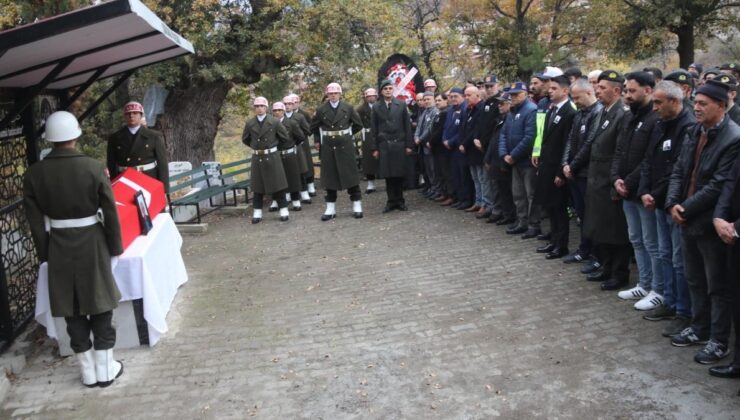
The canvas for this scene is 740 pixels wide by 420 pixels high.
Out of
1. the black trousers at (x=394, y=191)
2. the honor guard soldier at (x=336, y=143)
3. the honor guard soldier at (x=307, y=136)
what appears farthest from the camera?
the honor guard soldier at (x=307, y=136)

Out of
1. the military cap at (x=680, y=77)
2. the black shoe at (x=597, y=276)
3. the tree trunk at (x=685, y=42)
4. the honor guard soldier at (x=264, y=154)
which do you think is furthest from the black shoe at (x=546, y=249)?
the tree trunk at (x=685, y=42)

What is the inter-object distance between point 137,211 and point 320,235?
3.59 metres

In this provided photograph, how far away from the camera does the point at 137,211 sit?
18.2 feet

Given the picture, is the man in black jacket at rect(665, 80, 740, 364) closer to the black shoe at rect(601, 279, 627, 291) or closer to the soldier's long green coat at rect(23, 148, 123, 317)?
the black shoe at rect(601, 279, 627, 291)

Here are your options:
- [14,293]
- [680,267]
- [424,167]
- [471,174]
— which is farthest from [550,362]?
[424,167]

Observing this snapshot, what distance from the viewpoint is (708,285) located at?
4184 mm

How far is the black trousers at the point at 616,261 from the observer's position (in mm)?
5852

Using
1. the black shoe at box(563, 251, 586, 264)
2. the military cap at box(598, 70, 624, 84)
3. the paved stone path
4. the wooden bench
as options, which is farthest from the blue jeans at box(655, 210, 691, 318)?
the wooden bench

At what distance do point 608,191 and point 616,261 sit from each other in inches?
27.2

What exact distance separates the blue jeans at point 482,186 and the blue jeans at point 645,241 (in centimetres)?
345

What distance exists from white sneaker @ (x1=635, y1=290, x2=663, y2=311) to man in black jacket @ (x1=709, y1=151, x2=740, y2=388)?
3.97 ft

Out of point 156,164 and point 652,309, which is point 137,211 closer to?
point 156,164

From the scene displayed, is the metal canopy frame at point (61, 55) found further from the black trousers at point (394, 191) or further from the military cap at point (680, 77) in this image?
the black trousers at point (394, 191)

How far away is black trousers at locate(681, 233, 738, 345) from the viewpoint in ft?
13.5
